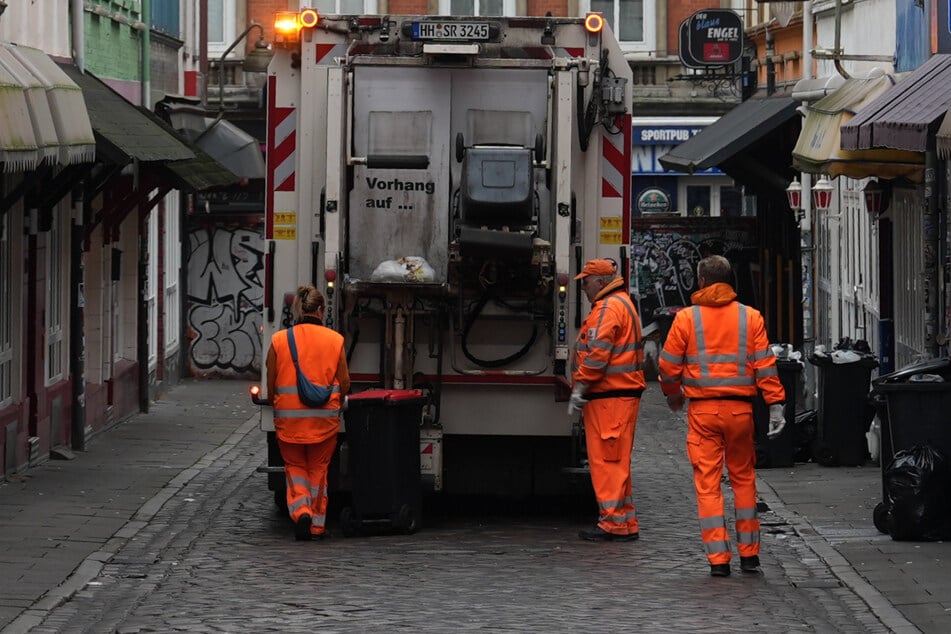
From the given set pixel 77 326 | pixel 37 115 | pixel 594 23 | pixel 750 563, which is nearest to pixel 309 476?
pixel 750 563

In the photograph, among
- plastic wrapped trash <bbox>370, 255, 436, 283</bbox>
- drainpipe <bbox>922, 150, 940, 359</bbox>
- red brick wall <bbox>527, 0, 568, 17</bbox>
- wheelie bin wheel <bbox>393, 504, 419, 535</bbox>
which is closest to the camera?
plastic wrapped trash <bbox>370, 255, 436, 283</bbox>

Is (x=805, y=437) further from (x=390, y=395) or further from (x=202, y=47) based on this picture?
(x=202, y=47)

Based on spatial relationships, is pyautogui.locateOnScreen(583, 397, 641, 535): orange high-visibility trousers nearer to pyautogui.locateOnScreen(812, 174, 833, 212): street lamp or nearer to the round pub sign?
pyautogui.locateOnScreen(812, 174, 833, 212): street lamp

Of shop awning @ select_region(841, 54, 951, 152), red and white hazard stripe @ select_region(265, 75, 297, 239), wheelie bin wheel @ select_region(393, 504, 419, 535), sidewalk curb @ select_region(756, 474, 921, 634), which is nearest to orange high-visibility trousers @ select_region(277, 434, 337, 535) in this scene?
wheelie bin wheel @ select_region(393, 504, 419, 535)

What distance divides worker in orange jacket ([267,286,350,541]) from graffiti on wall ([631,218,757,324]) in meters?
16.9

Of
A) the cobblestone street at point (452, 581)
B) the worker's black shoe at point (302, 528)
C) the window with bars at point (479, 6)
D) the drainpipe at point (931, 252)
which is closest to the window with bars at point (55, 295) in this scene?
the cobblestone street at point (452, 581)

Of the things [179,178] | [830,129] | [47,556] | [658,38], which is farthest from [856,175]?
[658,38]

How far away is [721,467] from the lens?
10.8m

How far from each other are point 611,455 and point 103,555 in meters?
2.91

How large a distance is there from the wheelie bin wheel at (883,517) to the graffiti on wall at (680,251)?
1643cm

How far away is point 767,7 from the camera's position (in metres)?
29.3

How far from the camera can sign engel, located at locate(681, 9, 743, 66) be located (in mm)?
30812

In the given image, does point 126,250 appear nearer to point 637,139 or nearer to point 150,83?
point 150,83

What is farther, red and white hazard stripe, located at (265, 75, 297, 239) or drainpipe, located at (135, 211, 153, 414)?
drainpipe, located at (135, 211, 153, 414)
